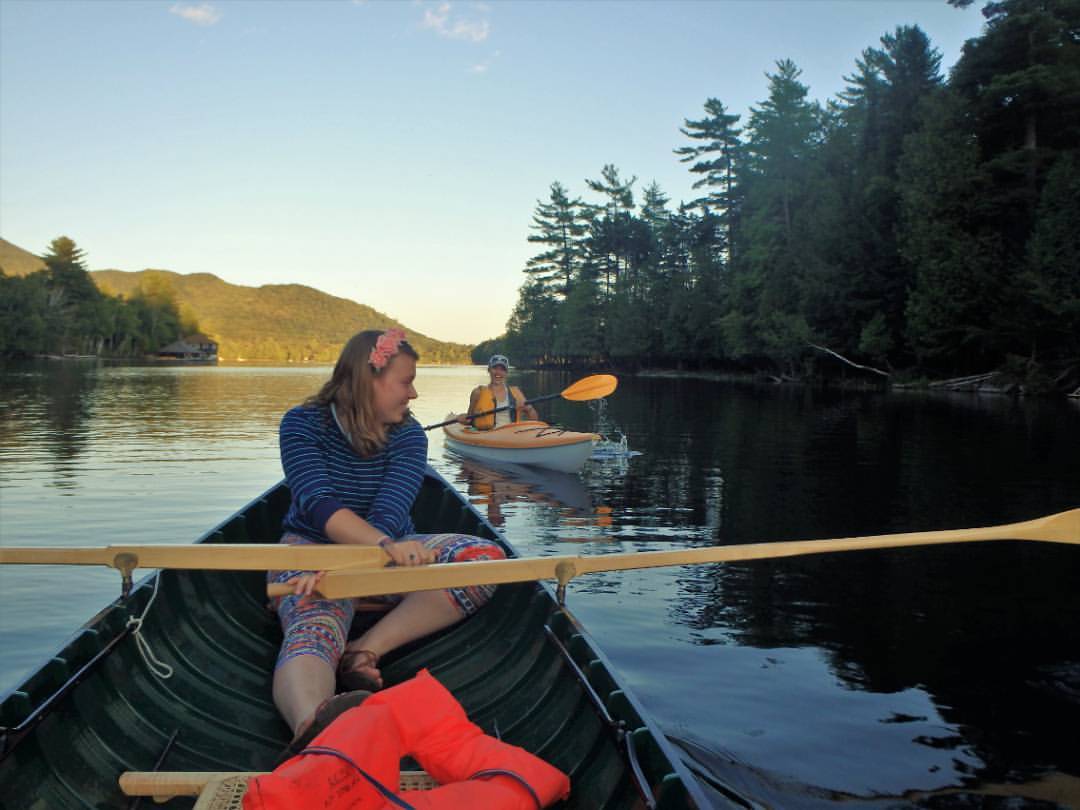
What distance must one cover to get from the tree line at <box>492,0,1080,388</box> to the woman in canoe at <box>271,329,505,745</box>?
31278 mm

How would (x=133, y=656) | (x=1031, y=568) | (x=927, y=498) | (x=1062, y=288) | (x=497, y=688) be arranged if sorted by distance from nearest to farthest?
(x=133, y=656) → (x=497, y=688) → (x=1031, y=568) → (x=927, y=498) → (x=1062, y=288)

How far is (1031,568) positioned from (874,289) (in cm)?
3583

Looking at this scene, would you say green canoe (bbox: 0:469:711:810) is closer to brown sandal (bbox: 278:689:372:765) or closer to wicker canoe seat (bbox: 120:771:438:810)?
wicker canoe seat (bbox: 120:771:438:810)

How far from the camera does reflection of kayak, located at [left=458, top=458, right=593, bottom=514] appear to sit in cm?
1168

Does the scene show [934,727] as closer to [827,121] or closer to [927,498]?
[927,498]

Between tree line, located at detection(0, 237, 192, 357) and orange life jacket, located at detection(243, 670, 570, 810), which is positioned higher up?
tree line, located at detection(0, 237, 192, 357)

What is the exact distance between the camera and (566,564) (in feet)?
10.3

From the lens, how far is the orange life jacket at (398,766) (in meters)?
1.92

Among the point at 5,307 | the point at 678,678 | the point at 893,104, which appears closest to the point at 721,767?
the point at 678,678

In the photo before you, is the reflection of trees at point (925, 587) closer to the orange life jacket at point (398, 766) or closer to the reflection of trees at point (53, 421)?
the orange life jacket at point (398, 766)

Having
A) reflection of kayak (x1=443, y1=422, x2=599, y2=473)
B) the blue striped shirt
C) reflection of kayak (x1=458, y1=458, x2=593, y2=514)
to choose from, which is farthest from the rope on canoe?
reflection of kayak (x1=443, y1=422, x2=599, y2=473)

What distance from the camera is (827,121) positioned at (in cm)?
5053

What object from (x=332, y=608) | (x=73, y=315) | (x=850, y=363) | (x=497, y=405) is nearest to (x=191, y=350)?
(x=73, y=315)

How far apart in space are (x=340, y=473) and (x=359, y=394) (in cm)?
40
